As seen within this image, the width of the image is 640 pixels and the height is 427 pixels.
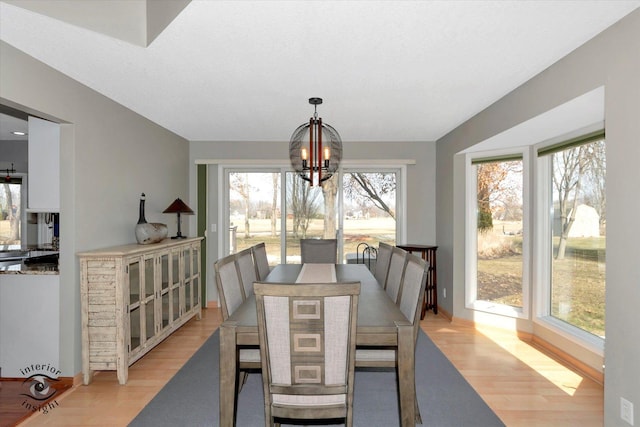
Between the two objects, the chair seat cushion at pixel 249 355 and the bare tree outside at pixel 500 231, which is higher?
the bare tree outside at pixel 500 231

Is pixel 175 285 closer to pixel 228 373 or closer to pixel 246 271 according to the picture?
pixel 246 271

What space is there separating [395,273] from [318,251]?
157 centimetres

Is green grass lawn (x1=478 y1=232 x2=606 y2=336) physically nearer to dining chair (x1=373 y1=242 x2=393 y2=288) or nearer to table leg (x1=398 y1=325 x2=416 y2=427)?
dining chair (x1=373 y1=242 x2=393 y2=288)

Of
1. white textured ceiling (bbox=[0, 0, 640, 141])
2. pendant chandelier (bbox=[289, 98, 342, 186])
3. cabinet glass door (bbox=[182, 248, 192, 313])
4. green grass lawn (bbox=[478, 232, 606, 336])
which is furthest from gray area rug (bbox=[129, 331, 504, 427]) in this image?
white textured ceiling (bbox=[0, 0, 640, 141])

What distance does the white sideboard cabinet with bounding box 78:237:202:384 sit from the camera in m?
Result: 2.90

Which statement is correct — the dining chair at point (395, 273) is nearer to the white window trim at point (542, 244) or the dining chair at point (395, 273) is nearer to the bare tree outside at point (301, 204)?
the white window trim at point (542, 244)

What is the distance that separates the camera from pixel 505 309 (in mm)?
4223

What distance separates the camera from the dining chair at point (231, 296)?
2258 millimetres

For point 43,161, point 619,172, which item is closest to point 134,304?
point 43,161

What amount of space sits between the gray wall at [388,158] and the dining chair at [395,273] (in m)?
2.25

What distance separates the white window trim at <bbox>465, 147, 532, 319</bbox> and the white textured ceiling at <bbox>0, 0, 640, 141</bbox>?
2.82 ft

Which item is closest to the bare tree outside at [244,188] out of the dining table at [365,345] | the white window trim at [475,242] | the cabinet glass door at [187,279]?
the cabinet glass door at [187,279]

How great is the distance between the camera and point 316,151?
2.80 m

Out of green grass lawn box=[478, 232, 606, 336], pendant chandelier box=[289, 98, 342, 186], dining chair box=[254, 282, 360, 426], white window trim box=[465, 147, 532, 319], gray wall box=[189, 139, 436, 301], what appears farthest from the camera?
gray wall box=[189, 139, 436, 301]
